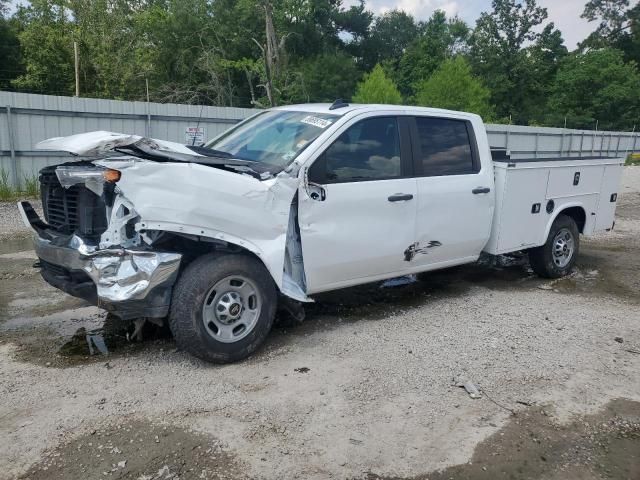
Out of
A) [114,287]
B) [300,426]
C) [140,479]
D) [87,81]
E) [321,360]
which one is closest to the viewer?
[140,479]

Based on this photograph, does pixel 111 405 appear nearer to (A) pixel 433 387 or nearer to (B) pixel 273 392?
(B) pixel 273 392

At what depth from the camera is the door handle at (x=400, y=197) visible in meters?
4.90

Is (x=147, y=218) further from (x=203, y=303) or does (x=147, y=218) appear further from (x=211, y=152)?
(x=211, y=152)

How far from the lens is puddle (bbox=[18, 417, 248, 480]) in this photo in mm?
2912

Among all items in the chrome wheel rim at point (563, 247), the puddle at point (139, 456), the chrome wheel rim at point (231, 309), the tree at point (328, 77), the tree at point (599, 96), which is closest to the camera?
the puddle at point (139, 456)

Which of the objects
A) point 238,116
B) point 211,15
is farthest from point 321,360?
point 211,15

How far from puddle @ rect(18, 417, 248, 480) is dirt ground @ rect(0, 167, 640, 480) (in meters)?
0.01

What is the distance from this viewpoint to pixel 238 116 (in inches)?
629

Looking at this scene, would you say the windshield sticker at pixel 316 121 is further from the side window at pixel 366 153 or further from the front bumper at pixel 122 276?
the front bumper at pixel 122 276

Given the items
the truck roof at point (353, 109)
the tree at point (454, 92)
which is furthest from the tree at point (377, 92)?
the truck roof at point (353, 109)

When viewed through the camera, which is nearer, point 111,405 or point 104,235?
point 111,405

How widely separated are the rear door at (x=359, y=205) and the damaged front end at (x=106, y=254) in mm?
1199

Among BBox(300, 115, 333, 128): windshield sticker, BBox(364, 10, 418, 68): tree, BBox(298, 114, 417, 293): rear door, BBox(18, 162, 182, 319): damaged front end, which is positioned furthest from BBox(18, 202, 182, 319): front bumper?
BBox(364, 10, 418, 68): tree

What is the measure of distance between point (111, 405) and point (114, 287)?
2.52 ft
